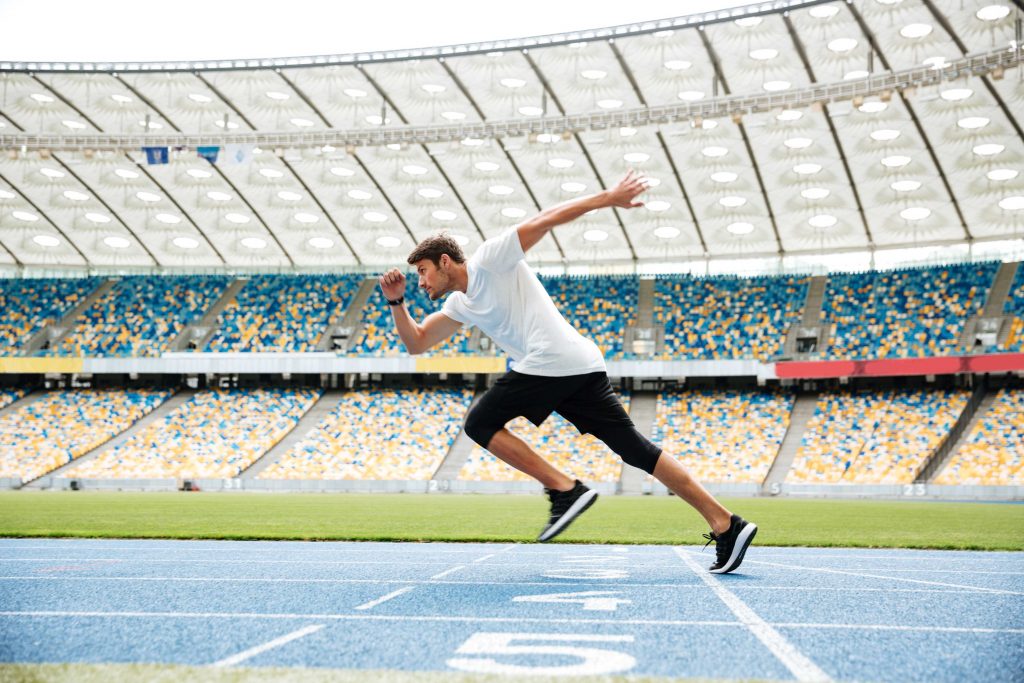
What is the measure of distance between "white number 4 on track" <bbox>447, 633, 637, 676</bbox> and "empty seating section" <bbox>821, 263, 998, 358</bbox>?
3925 cm

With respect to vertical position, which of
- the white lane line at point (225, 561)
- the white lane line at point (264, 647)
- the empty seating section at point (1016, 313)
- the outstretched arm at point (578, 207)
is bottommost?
the empty seating section at point (1016, 313)

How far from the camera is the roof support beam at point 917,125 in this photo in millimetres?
26641

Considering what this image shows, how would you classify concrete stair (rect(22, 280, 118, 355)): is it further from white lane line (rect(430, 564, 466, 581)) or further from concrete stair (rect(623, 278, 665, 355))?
white lane line (rect(430, 564, 466, 581))

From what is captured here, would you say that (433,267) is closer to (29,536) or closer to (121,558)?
(121,558)

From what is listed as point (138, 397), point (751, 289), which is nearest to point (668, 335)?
point (751, 289)

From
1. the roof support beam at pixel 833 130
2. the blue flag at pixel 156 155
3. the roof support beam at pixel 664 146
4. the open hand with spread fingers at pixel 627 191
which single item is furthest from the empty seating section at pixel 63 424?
the open hand with spread fingers at pixel 627 191

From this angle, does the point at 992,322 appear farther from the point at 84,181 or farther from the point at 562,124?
the point at 84,181

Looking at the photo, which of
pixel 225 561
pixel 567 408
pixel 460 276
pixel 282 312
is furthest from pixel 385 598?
pixel 282 312

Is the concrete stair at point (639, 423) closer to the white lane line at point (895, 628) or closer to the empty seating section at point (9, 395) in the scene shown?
the empty seating section at point (9, 395)

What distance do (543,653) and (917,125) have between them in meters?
32.9

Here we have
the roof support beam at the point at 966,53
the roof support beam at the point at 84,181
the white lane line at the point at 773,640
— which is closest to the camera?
the white lane line at the point at 773,640

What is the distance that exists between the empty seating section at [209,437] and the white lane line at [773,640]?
3536cm

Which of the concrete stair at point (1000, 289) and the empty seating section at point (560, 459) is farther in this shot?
the concrete stair at point (1000, 289)

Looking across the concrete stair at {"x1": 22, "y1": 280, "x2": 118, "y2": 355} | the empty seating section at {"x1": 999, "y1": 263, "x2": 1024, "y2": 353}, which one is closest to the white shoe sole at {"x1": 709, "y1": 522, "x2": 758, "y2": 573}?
the empty seating section at {"x1": 999, "y1": 263, "x2": 1024, "y2": 353}
